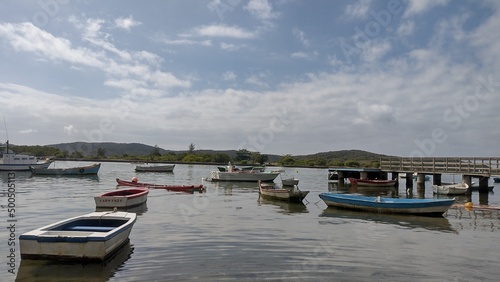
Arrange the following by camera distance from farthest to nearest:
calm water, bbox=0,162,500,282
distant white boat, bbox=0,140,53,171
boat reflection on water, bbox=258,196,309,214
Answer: distant white boat, bbox=0,140,53,171 → boat reflection on water, bbox=258,196,309,214 → calm water, bbox=0,162,500,282

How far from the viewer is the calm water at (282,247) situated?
1058cm

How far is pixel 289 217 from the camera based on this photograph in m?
21.2

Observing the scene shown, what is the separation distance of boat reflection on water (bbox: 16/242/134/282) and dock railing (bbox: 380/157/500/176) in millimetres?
35255

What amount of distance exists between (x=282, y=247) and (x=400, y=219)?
1067cm

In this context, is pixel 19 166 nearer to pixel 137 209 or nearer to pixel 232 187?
pixel 232 187

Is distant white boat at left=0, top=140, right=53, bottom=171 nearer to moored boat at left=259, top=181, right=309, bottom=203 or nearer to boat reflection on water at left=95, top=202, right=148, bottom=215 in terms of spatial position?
boat reflection on water at left=95, top=202, right=148, bottom=215

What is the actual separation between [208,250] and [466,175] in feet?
111

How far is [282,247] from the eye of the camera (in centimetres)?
1370

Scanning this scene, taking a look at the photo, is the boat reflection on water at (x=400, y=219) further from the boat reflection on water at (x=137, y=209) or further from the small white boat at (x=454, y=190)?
the small white boat at (x=454, y=190)

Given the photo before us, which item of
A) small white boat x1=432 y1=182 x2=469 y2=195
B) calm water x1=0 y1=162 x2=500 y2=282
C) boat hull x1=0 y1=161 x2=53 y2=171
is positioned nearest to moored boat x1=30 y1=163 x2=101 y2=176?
boat hull x1=0 y1=161 x2=53 y2=171

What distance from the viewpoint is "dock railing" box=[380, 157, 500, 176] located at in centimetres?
3575

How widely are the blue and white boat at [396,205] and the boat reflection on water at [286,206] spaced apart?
90.0 inches

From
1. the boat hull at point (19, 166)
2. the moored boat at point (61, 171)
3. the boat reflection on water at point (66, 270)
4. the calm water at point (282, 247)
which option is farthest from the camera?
the boat hull at point (19, 166)

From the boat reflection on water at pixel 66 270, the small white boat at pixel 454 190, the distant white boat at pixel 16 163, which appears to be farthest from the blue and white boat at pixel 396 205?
the distant white boat at pixel 16 163
